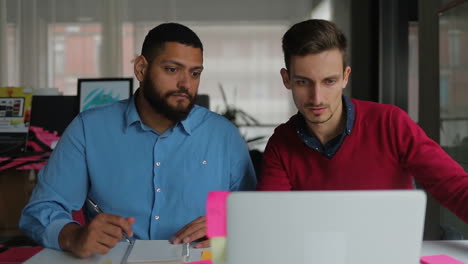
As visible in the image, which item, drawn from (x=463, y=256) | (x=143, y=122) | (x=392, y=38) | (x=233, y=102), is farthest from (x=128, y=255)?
(x=233, y=102)

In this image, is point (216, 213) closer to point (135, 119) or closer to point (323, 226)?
point (323, 226)

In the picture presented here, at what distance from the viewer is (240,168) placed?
1.60 m

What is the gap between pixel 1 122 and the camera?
109 inches

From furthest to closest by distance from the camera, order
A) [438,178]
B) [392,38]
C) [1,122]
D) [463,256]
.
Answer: [392,38], [1,122], [438,178], [463,256]

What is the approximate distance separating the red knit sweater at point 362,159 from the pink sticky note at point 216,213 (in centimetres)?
71

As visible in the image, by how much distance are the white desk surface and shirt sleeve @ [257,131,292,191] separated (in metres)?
0.32

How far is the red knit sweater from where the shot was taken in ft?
4.72

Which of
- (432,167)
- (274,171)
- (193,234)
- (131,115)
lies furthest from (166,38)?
(432,167)

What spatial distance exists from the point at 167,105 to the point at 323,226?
37.6 inches

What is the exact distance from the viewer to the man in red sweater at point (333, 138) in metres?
1.38

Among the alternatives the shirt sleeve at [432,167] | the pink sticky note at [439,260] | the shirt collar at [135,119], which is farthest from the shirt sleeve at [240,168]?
the pink sticky note at [439,260]

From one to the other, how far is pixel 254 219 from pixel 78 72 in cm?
537

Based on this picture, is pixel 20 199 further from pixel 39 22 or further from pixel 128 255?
pixel 39 22

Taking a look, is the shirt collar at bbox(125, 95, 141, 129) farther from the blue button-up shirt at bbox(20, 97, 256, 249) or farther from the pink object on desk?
the pink object on desk
